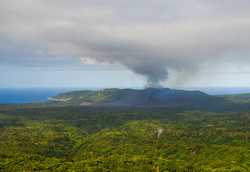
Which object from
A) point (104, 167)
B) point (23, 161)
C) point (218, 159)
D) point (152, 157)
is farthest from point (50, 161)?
point (218, 159)

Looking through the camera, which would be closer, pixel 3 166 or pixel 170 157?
pixel 3 166

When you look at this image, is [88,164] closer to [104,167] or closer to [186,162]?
[104,167]

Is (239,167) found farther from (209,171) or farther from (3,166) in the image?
(3,166)

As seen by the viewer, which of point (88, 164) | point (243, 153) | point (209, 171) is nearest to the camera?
point (209, 171)

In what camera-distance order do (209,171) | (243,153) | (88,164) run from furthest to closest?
(243,153) < (88,164) < (209,171)

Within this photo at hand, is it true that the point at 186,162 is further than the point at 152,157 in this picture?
A: No

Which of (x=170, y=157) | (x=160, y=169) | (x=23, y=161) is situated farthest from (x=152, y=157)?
(x=23, y=161)

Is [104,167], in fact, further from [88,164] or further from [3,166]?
[3,166]
